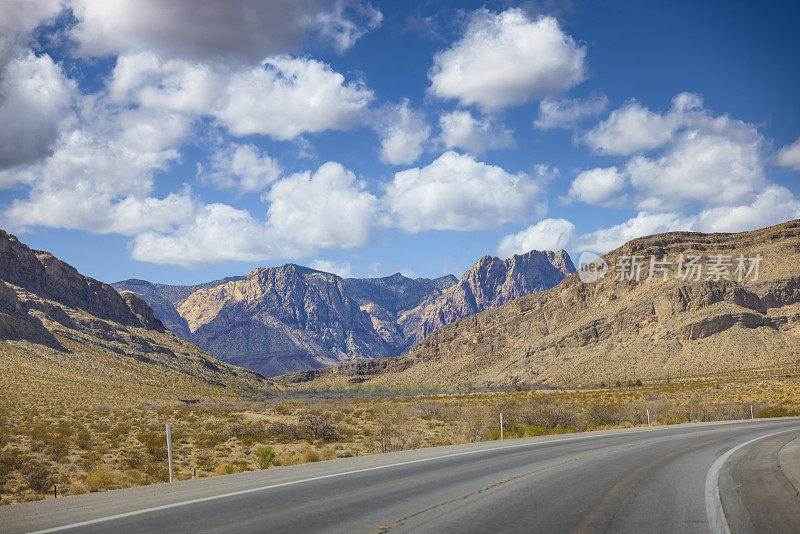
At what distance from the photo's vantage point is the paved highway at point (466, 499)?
766cm

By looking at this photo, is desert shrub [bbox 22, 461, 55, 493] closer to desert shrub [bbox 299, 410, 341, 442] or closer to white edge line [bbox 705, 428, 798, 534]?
desert shrub [bbox 299, 410, 341, 442]

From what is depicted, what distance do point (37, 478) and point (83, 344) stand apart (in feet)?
283

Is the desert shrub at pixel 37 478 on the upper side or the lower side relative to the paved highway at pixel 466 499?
lower

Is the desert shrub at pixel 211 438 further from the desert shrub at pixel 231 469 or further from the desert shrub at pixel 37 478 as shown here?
the desert shrub at pixel 37 478

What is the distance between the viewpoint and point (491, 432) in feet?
87.5

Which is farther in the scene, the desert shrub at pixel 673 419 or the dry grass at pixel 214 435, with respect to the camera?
the desert shrub at pixel 673 419

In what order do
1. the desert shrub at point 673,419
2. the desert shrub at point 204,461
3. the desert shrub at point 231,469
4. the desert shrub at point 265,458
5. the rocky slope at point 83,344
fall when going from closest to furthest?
the desert shrub at point 231,469 < the desert shrub at point 265,458 < the desert shrub at point 204,461 < the desert shrub at point 673,419 < the rocky slope at point 83,344

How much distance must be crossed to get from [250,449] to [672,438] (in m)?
17.3

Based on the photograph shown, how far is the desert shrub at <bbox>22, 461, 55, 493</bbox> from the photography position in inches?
653

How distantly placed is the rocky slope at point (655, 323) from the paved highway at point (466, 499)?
9576 cm

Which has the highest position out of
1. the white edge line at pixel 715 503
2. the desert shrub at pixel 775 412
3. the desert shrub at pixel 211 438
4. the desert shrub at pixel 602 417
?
the white edge line at pixel 715 503

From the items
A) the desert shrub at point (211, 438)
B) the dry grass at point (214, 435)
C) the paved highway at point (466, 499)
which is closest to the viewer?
the paved highway at point (466, 499)

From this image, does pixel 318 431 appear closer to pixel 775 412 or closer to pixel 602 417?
pixel 602 417

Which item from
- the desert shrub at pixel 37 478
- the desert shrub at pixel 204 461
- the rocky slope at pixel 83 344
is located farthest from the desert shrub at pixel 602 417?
the rocky slope at pixel 83 344
